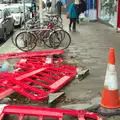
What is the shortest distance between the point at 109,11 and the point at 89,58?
1016 cm

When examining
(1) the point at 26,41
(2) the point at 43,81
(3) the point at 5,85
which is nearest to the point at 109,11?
(1) the point at 26,41

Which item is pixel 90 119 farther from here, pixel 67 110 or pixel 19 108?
pixel 19 108

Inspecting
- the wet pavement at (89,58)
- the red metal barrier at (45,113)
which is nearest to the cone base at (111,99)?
the red metal barrier at (45,113)

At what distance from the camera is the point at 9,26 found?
18500 mm

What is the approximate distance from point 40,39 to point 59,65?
11.6 ft

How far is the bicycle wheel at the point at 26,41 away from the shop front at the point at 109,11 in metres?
6.97

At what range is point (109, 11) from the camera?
802 inches

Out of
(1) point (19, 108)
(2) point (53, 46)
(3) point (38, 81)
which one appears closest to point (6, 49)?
(2) point (53, 46)

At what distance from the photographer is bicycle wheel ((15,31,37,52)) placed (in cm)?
1240

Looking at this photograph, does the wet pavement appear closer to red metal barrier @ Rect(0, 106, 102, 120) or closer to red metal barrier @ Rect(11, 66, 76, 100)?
red metal barrier @ Rect(11, 66, 76, 100)

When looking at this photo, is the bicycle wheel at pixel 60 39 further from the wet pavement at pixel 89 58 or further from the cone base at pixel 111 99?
the cone base at pixel 111 99

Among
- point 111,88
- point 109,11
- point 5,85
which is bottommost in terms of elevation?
point 5,85

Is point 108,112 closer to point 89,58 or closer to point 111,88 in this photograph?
point 111,88

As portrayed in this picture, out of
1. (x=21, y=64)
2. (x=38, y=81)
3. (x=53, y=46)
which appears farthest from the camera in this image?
(x=53, y=46)
